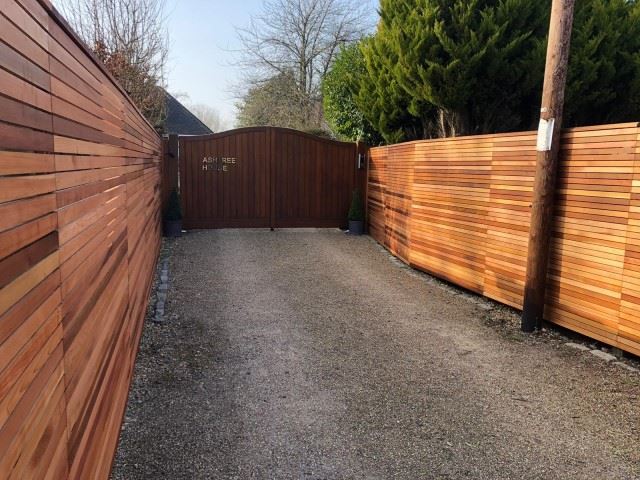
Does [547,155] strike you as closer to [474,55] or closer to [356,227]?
[474,55]

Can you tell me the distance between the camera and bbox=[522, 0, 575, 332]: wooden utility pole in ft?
15.9

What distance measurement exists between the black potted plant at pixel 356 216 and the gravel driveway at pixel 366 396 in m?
5.48

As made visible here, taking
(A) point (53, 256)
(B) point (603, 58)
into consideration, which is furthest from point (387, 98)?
(A) point (53, 256)

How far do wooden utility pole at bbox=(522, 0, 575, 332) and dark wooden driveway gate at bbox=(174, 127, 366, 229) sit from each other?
7449mm

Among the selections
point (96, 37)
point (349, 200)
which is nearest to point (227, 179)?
point (349, 200)

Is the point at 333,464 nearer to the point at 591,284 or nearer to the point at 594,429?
the point at 594,429

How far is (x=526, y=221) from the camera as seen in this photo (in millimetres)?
5473

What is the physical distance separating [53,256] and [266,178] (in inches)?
415

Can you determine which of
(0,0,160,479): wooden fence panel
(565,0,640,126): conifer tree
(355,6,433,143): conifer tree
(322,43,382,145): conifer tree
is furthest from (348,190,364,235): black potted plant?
(0,0,160,479): wooden fence panel

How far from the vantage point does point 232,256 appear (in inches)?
355

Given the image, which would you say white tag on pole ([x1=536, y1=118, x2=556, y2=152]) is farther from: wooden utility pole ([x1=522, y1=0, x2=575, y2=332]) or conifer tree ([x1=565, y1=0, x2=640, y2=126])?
conifer tree ([x1=565, y1=0, x2=640, y2=126])

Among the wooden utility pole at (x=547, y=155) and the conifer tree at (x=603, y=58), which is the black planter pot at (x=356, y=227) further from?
the wooden utility pole at (x=547, y=155)

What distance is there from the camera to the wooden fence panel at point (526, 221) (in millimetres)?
4324

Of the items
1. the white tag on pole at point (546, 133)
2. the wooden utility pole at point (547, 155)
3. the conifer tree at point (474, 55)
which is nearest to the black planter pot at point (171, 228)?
the conifer tree at point (474, 55)
